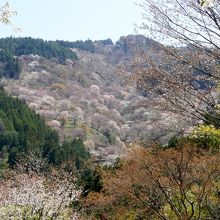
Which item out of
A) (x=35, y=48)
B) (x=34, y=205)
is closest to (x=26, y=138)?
(x=34, y=205)

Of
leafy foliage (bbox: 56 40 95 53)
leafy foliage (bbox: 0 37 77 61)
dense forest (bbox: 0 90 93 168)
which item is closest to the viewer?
dense forest (bbox: 0 90 93 168)

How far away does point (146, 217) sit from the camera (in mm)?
14195

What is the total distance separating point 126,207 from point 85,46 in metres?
137

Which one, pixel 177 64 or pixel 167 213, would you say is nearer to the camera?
pixel 177 64

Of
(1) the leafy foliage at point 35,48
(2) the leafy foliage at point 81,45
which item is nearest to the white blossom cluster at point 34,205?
(1) the leafy foliage at point 35,48

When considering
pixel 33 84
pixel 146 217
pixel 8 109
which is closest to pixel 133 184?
pixel 146 217

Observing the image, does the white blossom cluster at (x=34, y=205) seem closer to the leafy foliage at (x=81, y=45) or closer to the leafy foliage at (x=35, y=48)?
the leafy foliage at (x=35, y=48)

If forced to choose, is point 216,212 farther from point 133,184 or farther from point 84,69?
point 84,69

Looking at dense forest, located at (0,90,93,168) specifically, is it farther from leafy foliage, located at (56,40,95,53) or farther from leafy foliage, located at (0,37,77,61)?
leafy foliage, located at (56,40,95,53)

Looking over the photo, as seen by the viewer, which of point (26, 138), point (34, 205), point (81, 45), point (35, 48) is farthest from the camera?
point (81, 45)

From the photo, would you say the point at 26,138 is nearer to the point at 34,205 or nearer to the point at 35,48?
the point at 34,205

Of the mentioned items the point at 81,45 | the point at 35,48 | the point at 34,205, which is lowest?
the point at 34,205

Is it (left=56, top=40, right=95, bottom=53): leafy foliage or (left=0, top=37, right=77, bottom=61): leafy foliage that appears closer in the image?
(left=0, top=37, right=77, bottom=61): leafy foliage

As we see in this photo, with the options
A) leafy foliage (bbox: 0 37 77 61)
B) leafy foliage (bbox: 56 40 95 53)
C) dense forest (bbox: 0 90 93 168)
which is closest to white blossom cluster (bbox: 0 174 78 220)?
dense forest (bbox: 0 90 93 168)
